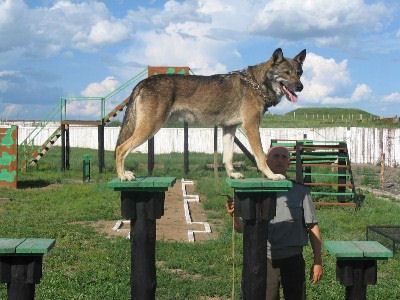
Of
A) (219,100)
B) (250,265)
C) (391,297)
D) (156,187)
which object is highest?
(219,100)

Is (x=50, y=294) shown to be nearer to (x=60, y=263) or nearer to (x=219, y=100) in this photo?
(x=60, y=263)

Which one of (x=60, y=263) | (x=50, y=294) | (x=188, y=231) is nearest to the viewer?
(x=50, y=294)

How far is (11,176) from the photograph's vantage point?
2066 centimetres

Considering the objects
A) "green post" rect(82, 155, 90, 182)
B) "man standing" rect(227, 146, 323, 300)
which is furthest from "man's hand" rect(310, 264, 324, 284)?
"green post" rect(82, 155, 90, 182)

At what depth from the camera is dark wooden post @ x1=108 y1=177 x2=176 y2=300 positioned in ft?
14.4

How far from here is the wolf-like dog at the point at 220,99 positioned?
5.01 m

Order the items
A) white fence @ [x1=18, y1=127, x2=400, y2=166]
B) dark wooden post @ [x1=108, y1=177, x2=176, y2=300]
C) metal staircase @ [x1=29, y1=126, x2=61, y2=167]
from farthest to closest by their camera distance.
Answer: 1. white fence @ [x1=18, y1=127, x2=400, y2=166]
2. metal staircase @ [x1=29, y1=126, x2=61, y2=167]
3. dark wooden post @ [x1=108, y1=177, x2=176, y2=300]

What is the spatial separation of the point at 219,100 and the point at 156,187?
1358mm

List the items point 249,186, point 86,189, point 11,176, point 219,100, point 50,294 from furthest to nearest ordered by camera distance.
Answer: point 11,176
point 86,189
point 50,294
point 219,100
point 249,186

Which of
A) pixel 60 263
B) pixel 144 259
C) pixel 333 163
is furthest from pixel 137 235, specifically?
pixel 333 163

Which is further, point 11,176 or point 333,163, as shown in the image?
point 11,176

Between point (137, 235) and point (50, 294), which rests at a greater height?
point (137, 235)

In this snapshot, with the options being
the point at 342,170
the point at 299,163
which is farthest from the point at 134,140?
the point at 342,170

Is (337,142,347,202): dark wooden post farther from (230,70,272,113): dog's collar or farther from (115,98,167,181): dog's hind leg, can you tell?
(115,98,167,181): dog's hind leg
